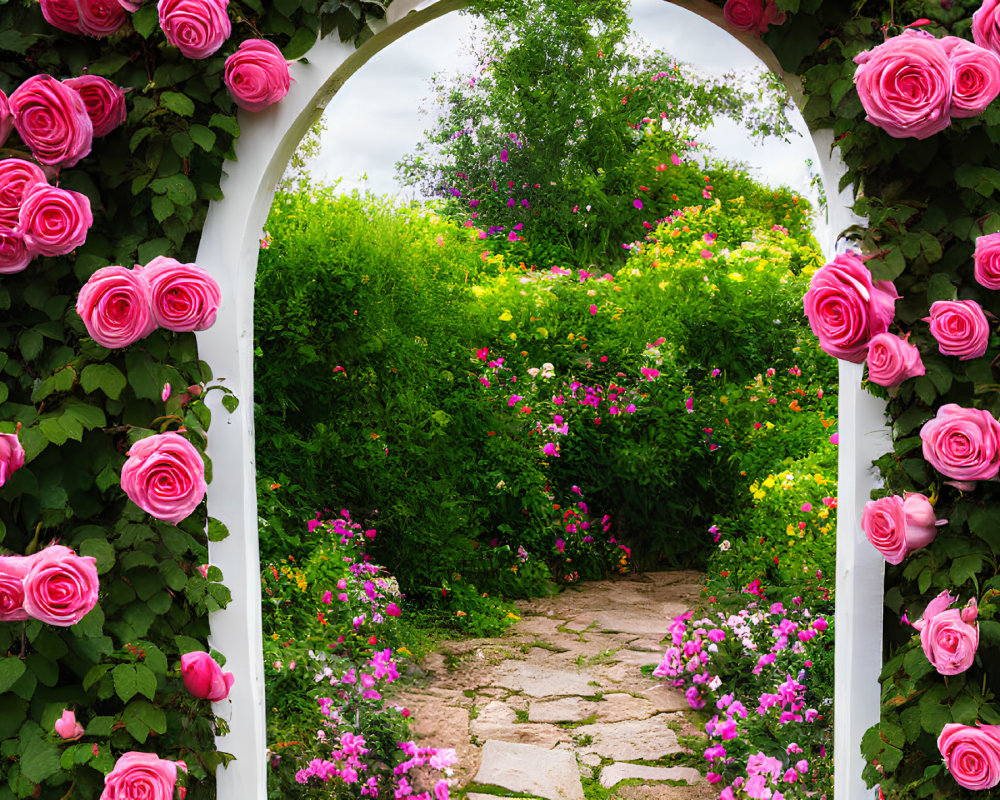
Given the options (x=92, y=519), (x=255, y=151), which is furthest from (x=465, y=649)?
(x=255, y=151)

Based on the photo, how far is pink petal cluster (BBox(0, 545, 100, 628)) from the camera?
62.5 inches

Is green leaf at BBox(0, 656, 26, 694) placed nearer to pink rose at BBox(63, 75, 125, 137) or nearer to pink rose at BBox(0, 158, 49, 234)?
pink rose at BBox(0, 158, 49, 234)

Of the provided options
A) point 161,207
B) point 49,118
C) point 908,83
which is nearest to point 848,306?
point 908,83

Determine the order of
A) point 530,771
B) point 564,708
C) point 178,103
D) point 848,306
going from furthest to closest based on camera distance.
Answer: point 564,708 → point 530,771 → point 178,103 → point 848,306

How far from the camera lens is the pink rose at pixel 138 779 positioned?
5.40 ft

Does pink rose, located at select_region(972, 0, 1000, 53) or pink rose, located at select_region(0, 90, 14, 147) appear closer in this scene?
pink rose, located at select_region(972, 0, 1000, 53)

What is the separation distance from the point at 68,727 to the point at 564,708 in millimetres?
2484

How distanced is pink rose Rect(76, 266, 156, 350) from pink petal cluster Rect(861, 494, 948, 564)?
144cm

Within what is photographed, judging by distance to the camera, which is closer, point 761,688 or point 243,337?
point 243,337

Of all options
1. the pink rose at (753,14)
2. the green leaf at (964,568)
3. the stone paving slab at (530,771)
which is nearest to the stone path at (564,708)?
the stone paving slab at (530,771)

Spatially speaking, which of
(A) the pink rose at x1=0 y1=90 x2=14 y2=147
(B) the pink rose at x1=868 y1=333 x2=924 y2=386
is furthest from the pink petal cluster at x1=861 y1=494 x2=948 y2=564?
(A) the pink rose at x1=0 y1=90 x2=14 y2=147

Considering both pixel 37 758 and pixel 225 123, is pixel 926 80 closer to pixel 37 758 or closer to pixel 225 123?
pixel 225 123

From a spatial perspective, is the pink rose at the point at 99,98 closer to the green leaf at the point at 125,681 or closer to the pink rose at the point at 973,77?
the green leaf at the point at 125,681

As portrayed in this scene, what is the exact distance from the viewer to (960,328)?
63.5 inches
